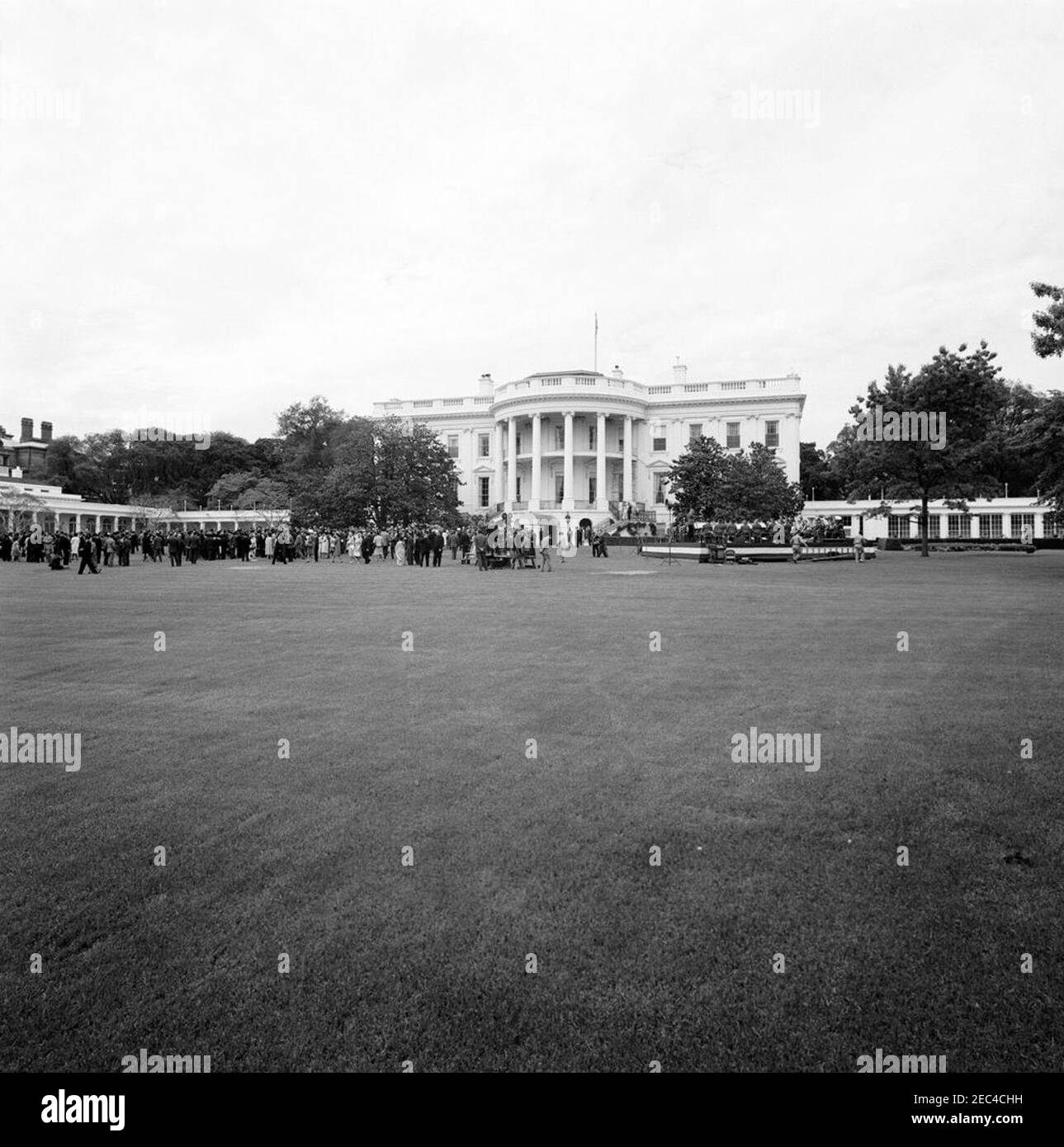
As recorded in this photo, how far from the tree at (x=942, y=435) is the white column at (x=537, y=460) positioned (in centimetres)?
3661

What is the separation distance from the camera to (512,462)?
76.5m

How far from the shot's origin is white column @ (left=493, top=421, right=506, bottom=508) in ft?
268

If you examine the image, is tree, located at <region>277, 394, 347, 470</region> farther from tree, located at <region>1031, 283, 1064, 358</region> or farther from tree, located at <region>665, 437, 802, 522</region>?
tree, located at <region>1031, 283, 1064, 358</region>

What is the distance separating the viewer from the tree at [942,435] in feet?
133

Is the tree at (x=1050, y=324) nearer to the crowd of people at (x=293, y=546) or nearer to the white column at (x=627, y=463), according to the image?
the crowd of people at (x=293, y=546)

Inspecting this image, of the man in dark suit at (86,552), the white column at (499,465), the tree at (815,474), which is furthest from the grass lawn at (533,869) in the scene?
the tree at (815,474)

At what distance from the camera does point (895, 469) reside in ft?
137

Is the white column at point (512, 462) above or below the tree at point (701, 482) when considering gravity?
above

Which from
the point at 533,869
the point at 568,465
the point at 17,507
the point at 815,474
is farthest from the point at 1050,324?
the point at 17,507

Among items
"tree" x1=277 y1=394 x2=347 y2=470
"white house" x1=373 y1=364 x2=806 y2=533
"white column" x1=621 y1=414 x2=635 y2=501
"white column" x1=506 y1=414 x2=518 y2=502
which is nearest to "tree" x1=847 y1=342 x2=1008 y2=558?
"white house" x1=373 y1=364 x2=806 y2=533

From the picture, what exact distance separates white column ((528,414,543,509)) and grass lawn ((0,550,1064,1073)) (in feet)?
214

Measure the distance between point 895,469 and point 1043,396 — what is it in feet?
58.7

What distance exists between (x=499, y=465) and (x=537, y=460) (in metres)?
8.14
